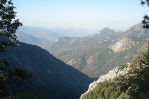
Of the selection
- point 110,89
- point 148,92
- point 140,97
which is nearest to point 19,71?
point 140,97

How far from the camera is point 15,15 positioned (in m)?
25.6

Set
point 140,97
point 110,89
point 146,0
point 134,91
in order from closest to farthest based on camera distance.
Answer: point 146,0 → point 140,97 → point 134,91 → point 110,89

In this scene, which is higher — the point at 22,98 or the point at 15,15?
the point at 15,15

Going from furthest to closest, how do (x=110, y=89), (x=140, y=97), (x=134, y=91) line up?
(x=110, y=89), (x=134, y=91), (x=140, y=97)

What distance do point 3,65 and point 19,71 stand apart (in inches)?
64.3

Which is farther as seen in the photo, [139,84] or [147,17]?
[139,84]

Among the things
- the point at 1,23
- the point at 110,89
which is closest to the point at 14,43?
the point at 1,23

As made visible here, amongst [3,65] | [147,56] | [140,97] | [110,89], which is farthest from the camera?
[110,89]

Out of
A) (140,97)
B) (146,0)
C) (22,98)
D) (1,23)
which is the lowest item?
(140,97)

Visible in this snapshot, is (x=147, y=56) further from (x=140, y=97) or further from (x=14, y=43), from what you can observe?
(x=14, y=43)

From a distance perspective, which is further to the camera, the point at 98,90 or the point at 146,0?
the point at 98,90

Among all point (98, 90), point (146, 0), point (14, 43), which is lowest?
point (98, 90)

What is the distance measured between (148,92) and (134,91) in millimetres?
1689

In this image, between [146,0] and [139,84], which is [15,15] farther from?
[139,84]
